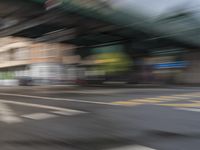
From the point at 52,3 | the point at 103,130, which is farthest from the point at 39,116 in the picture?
the point at 52,3

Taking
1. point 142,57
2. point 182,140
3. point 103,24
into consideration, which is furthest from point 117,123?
point 142,57

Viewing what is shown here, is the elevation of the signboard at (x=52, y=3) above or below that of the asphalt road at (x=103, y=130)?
above

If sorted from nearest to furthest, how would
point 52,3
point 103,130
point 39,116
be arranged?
point 103,130, point 39,116, point 52,3

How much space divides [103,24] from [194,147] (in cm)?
2497

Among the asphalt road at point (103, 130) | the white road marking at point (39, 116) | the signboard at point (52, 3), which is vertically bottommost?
the asphalt road at point (103, 130)

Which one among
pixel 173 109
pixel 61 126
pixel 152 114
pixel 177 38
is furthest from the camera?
pixel 177 38

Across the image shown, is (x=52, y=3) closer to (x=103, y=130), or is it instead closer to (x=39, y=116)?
(x=39, y=116)

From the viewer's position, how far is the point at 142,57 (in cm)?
3716

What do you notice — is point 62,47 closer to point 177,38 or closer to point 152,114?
point 177,38

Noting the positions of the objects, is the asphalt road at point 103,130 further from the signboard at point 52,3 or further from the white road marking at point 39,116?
the signboard at point 52,3

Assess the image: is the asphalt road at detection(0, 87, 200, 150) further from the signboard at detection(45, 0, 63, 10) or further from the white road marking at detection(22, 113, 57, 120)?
the signboard at detection(45, 0, 63, 10)

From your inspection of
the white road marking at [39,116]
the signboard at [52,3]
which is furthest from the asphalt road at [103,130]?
the signboard at [52,3]

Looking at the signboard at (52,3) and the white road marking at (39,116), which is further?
the signboard at (52,3)

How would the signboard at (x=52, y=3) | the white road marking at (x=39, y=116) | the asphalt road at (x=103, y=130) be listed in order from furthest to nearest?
the signboard at (x=52, y=3) < the white road marking at (x=39, y=116) < the asphalt road at (x=103, y=130)
